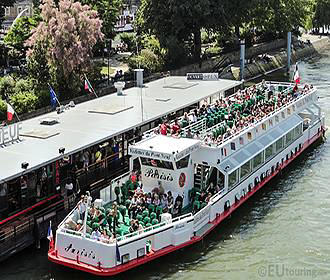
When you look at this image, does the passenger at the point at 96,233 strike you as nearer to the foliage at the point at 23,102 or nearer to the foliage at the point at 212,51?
the foliage at the point at 23,102

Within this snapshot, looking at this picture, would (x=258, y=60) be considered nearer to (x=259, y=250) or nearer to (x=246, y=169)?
(x=246, y=169)

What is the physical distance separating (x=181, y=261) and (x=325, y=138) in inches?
895

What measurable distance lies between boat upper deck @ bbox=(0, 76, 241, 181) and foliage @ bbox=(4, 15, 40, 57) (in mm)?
30159

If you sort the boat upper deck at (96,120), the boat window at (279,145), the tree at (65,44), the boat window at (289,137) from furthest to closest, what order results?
the tree at (65,44)
the boat window at (289,137)
the boat window at (279,145)
the boat upper deck at (96,120)

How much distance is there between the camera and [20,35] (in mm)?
70438

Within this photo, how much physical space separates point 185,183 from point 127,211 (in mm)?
3524

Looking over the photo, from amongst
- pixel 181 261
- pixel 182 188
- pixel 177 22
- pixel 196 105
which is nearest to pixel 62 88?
pixel 196 105

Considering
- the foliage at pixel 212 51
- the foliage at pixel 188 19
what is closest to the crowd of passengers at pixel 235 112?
the foliage at pixel 188 19

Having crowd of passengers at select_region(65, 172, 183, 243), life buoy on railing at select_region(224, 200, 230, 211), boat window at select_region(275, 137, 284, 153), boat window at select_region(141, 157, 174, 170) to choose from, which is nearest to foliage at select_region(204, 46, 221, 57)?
boat window at select_region(275, 137, 284, 153)

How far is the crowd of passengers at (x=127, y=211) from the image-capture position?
2569 centimetres

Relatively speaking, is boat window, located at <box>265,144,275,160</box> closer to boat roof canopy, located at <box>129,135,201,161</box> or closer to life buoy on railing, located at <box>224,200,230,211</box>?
life buoy on railing, located at <box>224,200,230,211</box>

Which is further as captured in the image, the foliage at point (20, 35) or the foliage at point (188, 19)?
the foliage at point (20, 35)

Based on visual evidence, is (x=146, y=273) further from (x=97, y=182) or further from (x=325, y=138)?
(x=325, y=138)

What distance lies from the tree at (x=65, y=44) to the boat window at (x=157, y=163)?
73.4ft
